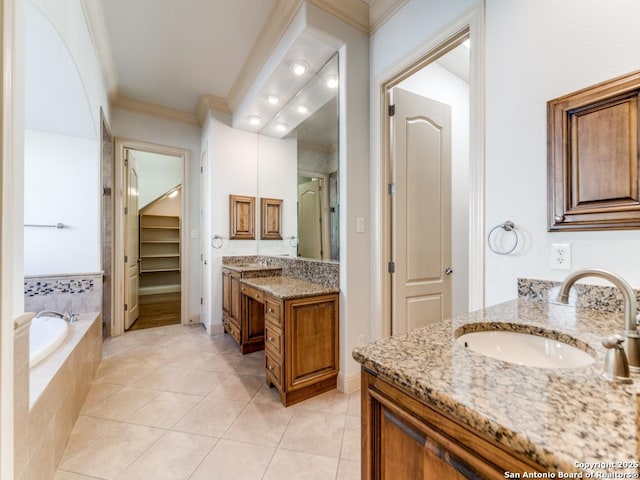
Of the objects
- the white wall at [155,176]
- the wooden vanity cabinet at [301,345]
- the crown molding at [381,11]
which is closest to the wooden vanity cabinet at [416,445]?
the wooden vanity cabinet at [301,345]

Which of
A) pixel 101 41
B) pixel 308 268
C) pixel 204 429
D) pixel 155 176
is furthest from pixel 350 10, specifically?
pixel 155 176

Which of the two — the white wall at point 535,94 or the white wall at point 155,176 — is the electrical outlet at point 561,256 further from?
the white wall at point 155,176

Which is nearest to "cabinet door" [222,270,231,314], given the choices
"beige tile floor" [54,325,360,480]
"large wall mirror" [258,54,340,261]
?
"large wall mirror" [258,54,340,261]

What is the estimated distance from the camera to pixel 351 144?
207 cm

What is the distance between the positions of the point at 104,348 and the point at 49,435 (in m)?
1.90

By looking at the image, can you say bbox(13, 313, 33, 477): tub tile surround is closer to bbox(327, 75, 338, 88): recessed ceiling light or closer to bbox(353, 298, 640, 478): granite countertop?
bbox(353, 298, 640, 478): granite countertop

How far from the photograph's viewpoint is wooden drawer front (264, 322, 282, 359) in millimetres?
1903

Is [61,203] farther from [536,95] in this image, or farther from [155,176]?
[536,95]

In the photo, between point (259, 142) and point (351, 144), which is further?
point (259, 142)

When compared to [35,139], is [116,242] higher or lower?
lower

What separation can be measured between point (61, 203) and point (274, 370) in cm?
257

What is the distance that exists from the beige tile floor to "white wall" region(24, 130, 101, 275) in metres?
1.09

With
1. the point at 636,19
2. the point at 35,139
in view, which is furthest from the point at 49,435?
the point at 636,19

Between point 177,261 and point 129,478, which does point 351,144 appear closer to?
point 129,478
